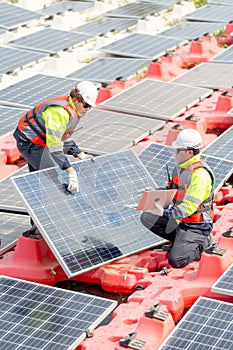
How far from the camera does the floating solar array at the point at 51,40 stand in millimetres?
22219

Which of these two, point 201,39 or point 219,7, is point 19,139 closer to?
point 201,39

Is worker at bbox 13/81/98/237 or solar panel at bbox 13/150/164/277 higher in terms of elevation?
worker at bbox 13/81/98/237

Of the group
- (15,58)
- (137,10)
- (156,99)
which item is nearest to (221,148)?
(156,99)

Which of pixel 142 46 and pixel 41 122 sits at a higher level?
pixel 41 122

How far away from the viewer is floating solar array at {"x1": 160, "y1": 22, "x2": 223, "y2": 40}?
928 inches

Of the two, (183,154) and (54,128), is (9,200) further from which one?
(183,154)

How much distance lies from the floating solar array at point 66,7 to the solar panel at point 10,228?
1299cm

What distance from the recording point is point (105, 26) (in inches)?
969

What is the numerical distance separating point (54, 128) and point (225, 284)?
302 centimetres

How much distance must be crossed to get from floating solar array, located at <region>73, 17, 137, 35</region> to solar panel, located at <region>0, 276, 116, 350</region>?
1380 centimetres

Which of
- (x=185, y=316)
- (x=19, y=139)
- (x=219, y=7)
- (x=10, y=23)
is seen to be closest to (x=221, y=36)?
(x=219, y=7)

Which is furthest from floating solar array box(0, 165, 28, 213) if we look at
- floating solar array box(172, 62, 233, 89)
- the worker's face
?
floating solar array box(172, 62, 233, 89)

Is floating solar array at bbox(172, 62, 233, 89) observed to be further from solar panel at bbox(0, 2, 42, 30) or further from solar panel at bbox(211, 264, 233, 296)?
solar panel at bbox(211, 264, 233, 296)

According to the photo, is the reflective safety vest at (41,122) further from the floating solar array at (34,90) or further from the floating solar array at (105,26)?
the floating solar array at (105,26)
